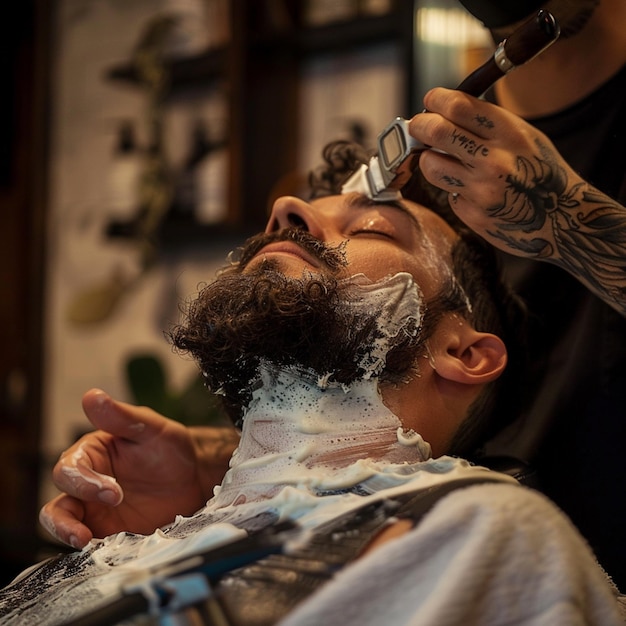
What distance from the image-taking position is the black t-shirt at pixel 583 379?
5.05ft

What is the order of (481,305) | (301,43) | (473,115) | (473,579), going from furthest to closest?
1. (301,43)
2. (481,305)
3. (473,115)
4. (473,579)

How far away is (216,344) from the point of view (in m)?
1.27

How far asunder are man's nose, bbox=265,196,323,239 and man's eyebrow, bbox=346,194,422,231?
0.25ft

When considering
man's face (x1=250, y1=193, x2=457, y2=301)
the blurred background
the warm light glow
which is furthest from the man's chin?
the warm light glow

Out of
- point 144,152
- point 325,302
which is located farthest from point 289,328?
point 144,152

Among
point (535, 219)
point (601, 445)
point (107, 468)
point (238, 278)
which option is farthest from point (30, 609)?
point (601, 445)

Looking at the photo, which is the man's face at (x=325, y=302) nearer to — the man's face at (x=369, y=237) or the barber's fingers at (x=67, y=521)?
the man's face at (x=369, y=237)

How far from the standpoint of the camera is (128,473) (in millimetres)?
1573

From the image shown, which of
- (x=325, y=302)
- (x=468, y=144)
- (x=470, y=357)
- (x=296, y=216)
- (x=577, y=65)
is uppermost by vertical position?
(x=577, y=65)

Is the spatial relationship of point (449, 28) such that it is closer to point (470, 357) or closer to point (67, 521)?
point (470, 357)

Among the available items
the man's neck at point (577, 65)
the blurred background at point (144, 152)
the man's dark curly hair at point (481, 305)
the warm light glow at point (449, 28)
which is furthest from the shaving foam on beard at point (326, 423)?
the warm light glow at point (449, 28)

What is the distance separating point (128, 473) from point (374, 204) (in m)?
0.71

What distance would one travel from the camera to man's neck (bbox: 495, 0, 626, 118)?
159 centimetres

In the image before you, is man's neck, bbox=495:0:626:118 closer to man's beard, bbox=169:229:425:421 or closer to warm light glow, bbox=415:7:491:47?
man's beard, bbox=169:229:425:421
